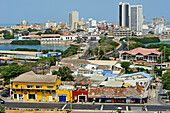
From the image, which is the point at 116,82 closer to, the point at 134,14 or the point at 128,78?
the point at 128,78

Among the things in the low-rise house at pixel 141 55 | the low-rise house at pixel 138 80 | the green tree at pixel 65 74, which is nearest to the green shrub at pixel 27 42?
the low-rise house at pixel 141 55

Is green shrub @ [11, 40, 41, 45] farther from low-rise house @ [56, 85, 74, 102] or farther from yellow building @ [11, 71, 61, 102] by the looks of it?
low-rise house @ [56, 85, 74, 102]

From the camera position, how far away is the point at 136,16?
403 feet

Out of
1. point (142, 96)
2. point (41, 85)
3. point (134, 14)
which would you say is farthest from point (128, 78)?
point (134, 14)

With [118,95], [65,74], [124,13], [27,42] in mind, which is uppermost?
[124,13]

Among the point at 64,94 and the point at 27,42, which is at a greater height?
the point at 27,42

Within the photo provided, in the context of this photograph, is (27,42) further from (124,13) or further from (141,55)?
(124,13)

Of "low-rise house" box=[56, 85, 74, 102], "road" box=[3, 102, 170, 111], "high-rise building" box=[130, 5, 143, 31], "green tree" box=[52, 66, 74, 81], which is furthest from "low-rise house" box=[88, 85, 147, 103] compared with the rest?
"high-rise building" box=[130, 5, 143, 31]

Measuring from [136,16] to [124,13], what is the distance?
5.99m

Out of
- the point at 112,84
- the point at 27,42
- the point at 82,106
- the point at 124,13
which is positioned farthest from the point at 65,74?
the point at 124,13

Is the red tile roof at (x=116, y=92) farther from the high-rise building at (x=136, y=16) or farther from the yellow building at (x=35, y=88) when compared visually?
the high-rise building at (x=136, y=16)

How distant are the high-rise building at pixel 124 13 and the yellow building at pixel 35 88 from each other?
105 m

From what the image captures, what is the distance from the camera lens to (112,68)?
32.4 meters

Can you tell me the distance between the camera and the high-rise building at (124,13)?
406 feet
